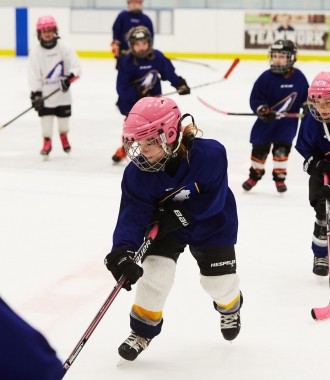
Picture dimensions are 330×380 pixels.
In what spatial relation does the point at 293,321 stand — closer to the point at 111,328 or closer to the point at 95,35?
the point at 111,328

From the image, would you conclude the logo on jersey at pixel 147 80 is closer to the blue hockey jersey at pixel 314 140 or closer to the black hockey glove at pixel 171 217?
the blue hockey jersey at pixel 314 140

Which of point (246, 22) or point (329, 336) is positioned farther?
point (246, 22)

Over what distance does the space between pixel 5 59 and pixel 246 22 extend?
3513mm

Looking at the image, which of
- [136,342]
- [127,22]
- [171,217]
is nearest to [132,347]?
[136,342]

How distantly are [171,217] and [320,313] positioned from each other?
0.76 metres

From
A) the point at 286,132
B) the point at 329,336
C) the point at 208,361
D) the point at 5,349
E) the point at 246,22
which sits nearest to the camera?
the point at 5,349

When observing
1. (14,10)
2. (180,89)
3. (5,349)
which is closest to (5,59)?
(14,10)

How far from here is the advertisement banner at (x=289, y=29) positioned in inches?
479

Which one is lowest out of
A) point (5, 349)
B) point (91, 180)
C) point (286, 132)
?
point (91, 180)

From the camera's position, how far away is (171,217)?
224 cm

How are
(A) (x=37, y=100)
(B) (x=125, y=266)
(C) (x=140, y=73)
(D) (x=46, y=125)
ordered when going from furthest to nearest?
(D) (x=46, y=125), (A) (x=37, y=100), (C) (x=140, y=73), (B) (x=125, y=266)

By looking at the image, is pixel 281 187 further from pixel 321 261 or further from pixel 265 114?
pixel 321 261

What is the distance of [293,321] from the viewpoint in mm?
2777

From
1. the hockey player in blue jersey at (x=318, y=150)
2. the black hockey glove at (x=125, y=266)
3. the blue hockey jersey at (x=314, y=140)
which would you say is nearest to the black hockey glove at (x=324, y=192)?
the hockey player in blue jersey at (x=318, y=150)
